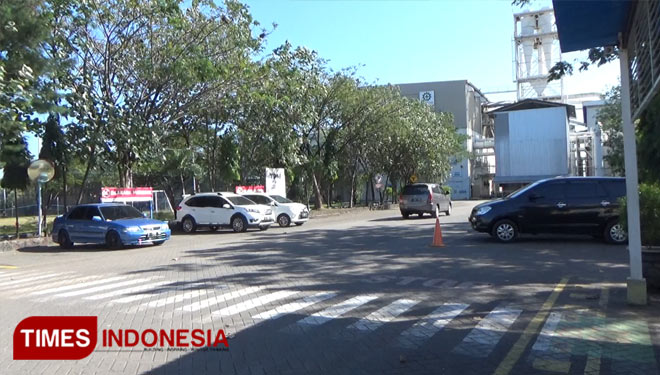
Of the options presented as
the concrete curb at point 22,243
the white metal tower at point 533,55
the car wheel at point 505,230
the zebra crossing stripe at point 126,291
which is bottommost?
the zebra crossing stripe at point 126,291

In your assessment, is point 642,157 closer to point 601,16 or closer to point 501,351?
point 601,16

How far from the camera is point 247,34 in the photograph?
2286 centimetres

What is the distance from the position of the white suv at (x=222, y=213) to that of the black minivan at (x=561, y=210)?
1051cm

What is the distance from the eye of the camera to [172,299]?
8516 mm

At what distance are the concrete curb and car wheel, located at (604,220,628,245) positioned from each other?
1839cm

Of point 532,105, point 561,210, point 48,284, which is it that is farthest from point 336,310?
point 532,105

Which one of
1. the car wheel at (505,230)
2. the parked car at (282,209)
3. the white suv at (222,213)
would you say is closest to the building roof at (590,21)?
the car wheel at (505,230)

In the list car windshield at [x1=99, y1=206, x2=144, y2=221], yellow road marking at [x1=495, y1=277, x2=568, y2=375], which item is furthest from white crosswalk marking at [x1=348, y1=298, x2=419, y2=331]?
car windshield at [x1=99, y1=206, x2=144, y2=221]

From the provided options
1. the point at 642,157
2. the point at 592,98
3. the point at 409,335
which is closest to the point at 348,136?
the point at 642,157

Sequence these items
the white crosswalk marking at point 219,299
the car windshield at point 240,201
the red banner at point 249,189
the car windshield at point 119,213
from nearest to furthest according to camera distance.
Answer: the white crosswalk marking at point 219,299 → the car windshield at point 119,213 → the car windshield at point 240,201 → the red banner at point 249,189

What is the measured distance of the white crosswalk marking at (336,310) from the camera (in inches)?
277

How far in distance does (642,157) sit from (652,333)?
686 cm

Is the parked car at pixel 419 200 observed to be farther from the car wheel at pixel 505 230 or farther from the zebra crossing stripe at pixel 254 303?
the zebra crossing stripe at pixel 254 303

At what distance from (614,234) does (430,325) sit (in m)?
9.99
